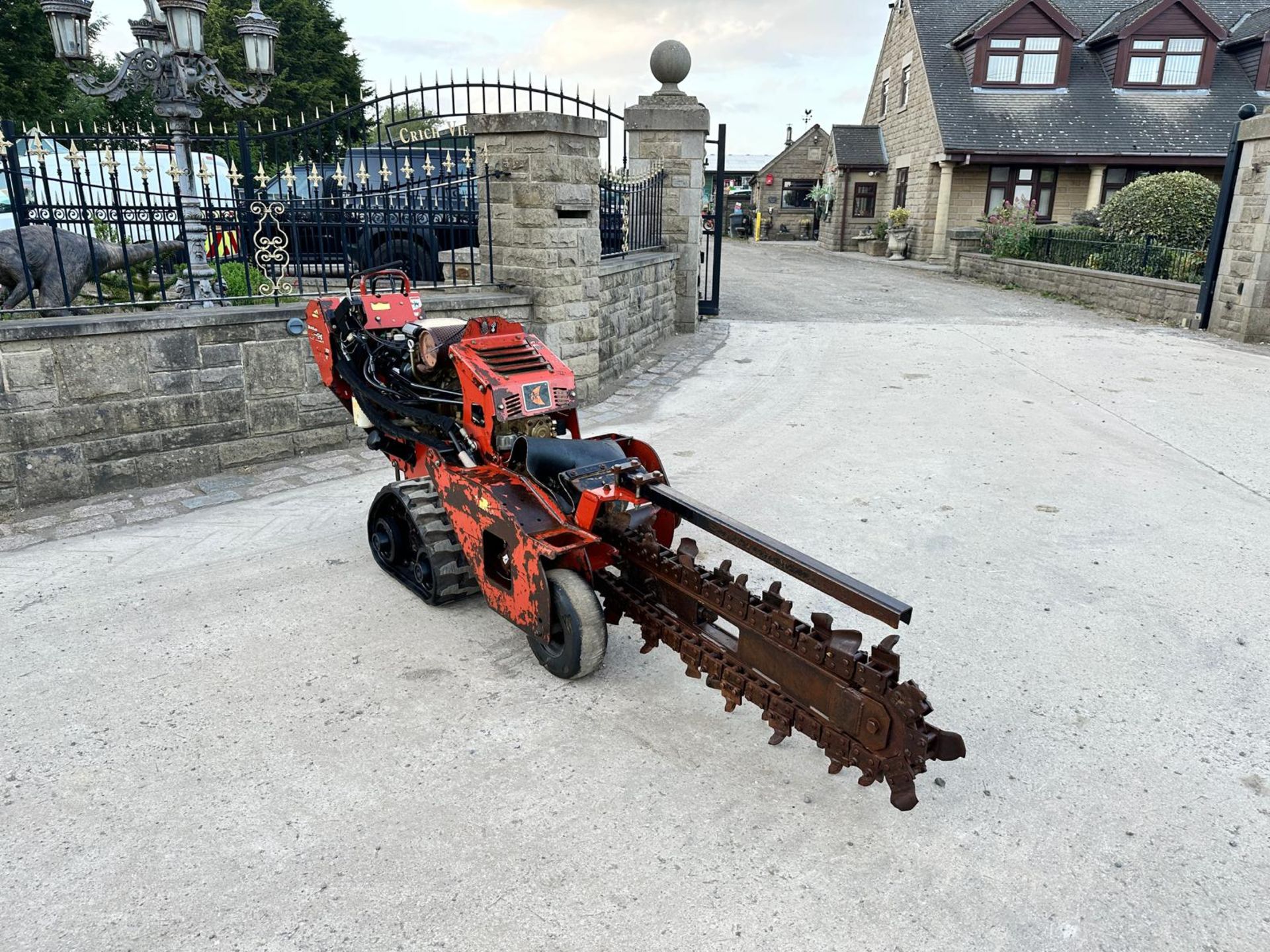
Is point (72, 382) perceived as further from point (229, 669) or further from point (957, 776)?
point (957, 776)

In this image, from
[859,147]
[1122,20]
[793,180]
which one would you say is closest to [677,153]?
[1122,20]

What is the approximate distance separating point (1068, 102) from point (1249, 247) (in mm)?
17396

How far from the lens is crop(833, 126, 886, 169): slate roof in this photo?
107 feet

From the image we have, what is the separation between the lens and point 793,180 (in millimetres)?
45219

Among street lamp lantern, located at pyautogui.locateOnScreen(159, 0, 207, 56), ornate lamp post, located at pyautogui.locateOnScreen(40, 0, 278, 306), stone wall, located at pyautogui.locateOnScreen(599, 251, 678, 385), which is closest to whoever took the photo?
street lamp lantern, located at pyautogui.locateOnScreen(159, 0, 207, 56)

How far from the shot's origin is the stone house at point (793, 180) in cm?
4484

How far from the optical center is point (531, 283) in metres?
7.70

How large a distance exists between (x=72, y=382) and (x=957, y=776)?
569 centimetres

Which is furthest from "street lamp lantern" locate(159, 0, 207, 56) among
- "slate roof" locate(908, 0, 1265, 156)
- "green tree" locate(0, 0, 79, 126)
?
"green tree" locate(0, 0, 79, 126)

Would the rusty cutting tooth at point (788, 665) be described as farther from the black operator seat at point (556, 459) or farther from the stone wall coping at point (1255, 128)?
the stone wall coping at point (1255, 128)

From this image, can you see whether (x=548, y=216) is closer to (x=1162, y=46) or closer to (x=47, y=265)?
(x=47, y=265)

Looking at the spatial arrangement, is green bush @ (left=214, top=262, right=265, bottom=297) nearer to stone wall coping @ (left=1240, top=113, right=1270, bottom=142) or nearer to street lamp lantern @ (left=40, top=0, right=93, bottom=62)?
street lamp lantern @ (left=40, top=0, right=93, bottom=62)

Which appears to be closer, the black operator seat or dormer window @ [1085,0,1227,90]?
the black operator seat

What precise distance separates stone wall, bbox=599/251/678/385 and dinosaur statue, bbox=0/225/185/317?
4254mm
